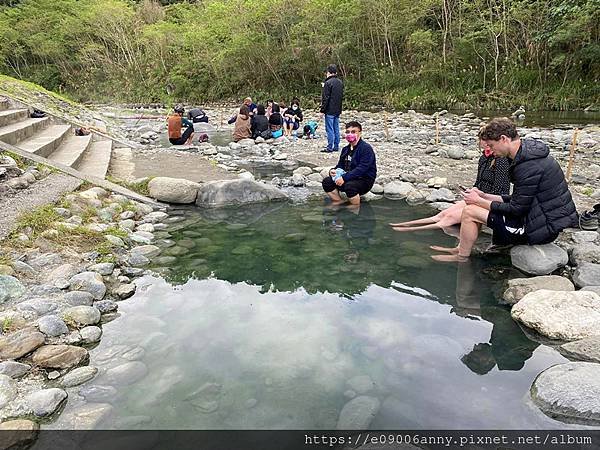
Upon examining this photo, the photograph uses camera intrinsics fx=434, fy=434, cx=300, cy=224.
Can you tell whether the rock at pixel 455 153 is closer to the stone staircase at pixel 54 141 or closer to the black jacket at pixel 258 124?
the black jacket at pixel 258 124

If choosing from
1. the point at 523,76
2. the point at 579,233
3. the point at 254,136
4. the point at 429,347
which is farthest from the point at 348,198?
the point at 523,76

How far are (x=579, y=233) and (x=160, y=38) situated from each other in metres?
33.3

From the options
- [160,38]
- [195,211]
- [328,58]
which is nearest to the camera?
[195,211]

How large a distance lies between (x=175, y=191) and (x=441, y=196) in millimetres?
4271

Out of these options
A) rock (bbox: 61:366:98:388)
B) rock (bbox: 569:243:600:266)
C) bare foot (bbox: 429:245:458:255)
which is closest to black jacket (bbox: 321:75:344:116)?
bare foot (bbox: 429:245:458:255)

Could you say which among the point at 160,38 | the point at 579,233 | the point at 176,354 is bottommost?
the point at 579,233

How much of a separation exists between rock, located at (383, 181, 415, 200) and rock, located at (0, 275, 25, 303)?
543 cm

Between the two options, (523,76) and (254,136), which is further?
(523,76)

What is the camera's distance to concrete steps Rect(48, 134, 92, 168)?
7837mm

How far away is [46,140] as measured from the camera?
848 cm

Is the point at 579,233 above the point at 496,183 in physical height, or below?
below

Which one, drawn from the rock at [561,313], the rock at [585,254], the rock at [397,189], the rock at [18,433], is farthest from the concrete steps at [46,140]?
the rock at [585,254]

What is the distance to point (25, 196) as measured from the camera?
5.44 metres

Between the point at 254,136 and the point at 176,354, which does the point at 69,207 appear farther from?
the point at 254,136
